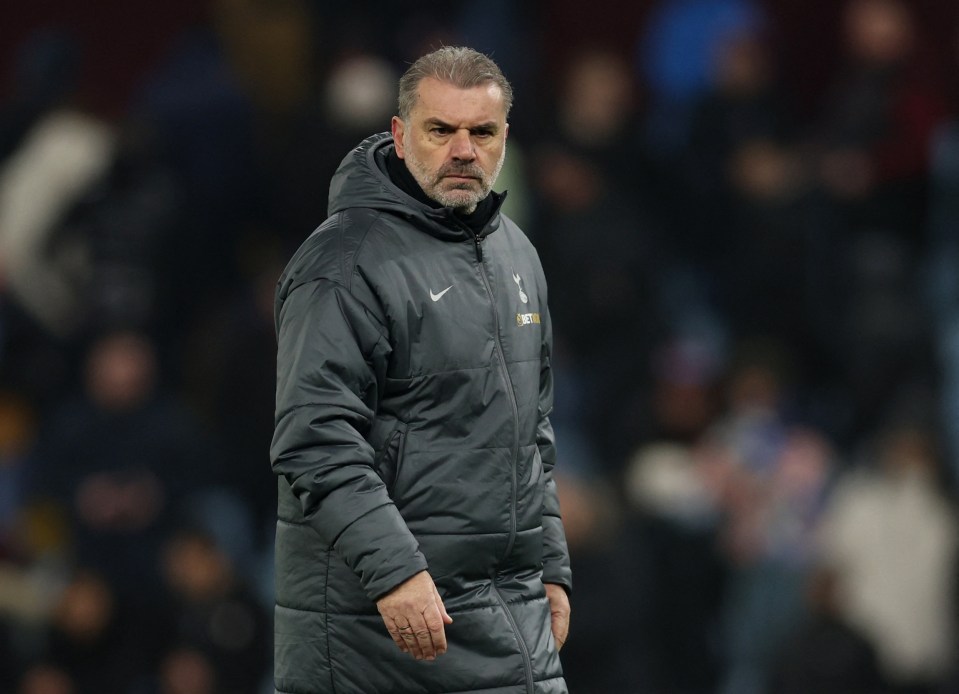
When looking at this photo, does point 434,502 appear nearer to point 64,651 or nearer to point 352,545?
point 352,545

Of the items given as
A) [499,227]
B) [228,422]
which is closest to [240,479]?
[228,422]

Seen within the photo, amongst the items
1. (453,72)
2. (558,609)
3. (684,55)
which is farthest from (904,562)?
(453,72)

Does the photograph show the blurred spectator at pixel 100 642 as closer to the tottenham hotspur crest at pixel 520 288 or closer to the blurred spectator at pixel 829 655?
the blurred spectator at pixel 829 655

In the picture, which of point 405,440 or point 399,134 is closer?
point 405,440

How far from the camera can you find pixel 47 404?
34.1 feet

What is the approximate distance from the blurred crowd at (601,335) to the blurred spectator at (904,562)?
14 mm

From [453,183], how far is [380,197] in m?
0.18

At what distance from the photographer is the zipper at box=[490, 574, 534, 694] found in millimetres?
4703

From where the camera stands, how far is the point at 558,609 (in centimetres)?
511

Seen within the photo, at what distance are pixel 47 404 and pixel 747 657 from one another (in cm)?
Answer: 367

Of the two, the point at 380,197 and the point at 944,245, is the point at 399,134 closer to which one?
the point at 380,197

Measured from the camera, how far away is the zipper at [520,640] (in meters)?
4.70

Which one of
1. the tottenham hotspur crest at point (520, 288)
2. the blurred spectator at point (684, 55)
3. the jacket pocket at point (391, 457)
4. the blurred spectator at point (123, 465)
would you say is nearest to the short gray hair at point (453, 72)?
the tottenham hotspur crest at point (520, 288)

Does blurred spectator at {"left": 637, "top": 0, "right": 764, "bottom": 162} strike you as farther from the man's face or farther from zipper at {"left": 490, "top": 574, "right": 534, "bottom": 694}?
zipper at {"left": 490, "top": 574, "right": 534, "bottom": 694}
